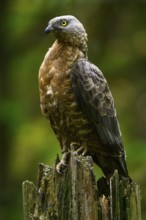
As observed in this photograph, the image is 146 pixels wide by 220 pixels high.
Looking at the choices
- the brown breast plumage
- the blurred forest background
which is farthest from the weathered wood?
the blurred forest background

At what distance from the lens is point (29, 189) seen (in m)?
5.64

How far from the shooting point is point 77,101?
701cm

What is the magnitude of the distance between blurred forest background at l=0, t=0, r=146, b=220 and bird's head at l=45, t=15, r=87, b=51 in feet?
14.0

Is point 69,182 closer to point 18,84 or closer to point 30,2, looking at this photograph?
point 30,2

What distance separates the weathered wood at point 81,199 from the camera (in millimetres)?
5449

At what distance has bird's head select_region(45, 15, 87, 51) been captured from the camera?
7.12 m

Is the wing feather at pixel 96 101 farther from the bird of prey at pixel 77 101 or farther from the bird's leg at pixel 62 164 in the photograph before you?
the bird's leg at pixel 62 164

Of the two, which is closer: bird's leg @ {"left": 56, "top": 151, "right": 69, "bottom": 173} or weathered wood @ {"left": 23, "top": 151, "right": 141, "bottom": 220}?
weathered wood @ {"left": 23, "top": 151, "right": 141, "bottom": 220}

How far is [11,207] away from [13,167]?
3.92ft

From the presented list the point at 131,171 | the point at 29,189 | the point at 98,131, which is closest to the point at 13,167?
the point at 131,171

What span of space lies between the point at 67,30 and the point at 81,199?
2130mm

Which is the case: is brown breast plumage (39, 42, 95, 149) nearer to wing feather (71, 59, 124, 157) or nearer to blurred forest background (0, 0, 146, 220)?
wing feather (71, 59, 124, 157)

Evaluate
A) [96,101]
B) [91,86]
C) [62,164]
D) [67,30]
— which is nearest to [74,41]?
[67,30]

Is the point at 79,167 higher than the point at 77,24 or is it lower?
lower
